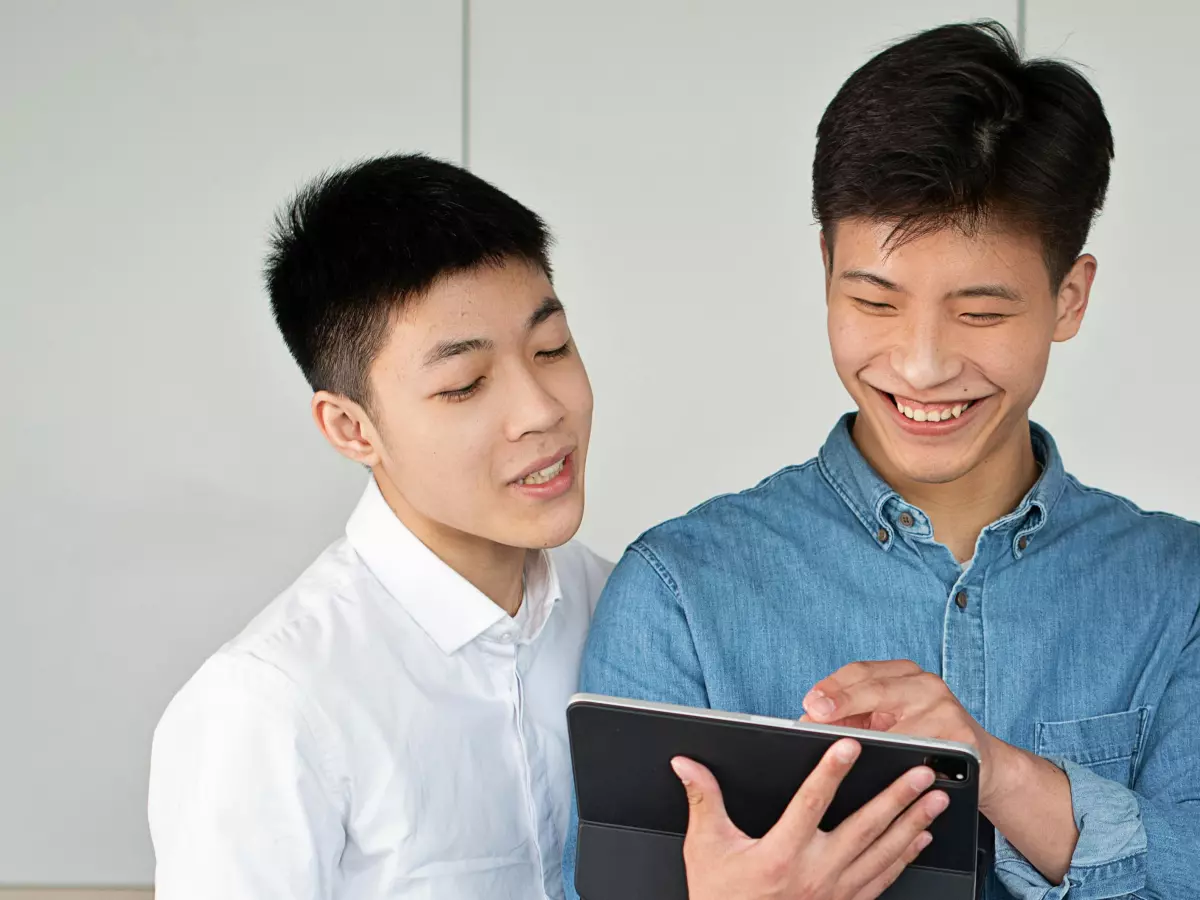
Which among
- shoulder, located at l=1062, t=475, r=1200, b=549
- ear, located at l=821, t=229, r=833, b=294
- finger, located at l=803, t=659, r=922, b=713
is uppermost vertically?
ear, located at l=821, t=229, r=833, b=294

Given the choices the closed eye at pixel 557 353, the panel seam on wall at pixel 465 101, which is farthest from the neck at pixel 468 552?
the panel seam on wall at pixel 465 101

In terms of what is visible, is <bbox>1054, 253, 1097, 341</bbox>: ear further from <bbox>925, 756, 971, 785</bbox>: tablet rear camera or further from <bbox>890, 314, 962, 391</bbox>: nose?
<bbox>925, 756, 971, 785</bbox>: tablet rear camera

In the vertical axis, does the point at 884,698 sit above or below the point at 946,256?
below

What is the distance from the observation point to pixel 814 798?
3.82 feet

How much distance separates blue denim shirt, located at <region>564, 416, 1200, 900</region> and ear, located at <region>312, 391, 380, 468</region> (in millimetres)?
342

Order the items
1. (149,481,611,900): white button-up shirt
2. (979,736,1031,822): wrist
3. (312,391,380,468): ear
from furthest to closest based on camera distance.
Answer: (312,391,380,468): ear < (149,481,611,900): white button-up shirt < (979,736,1031,822): wrist

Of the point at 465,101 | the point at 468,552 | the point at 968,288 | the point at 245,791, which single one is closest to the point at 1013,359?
the point at 968,288

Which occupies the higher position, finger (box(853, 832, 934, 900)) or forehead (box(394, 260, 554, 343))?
forehead (box(394, 260, 554, 343))

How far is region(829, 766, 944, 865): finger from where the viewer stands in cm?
116

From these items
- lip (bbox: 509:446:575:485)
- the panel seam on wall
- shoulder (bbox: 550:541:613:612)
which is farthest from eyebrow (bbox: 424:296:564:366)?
the panel seam on wall

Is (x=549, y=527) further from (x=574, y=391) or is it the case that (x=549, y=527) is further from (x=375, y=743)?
(x=375, y=743)

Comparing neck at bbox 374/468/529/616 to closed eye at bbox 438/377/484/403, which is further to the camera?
neck at bbox 374/468/529/616

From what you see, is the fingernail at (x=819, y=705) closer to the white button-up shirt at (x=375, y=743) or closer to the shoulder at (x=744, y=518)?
the shoulder at (x=744, y=518)

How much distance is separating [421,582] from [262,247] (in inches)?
65.4
